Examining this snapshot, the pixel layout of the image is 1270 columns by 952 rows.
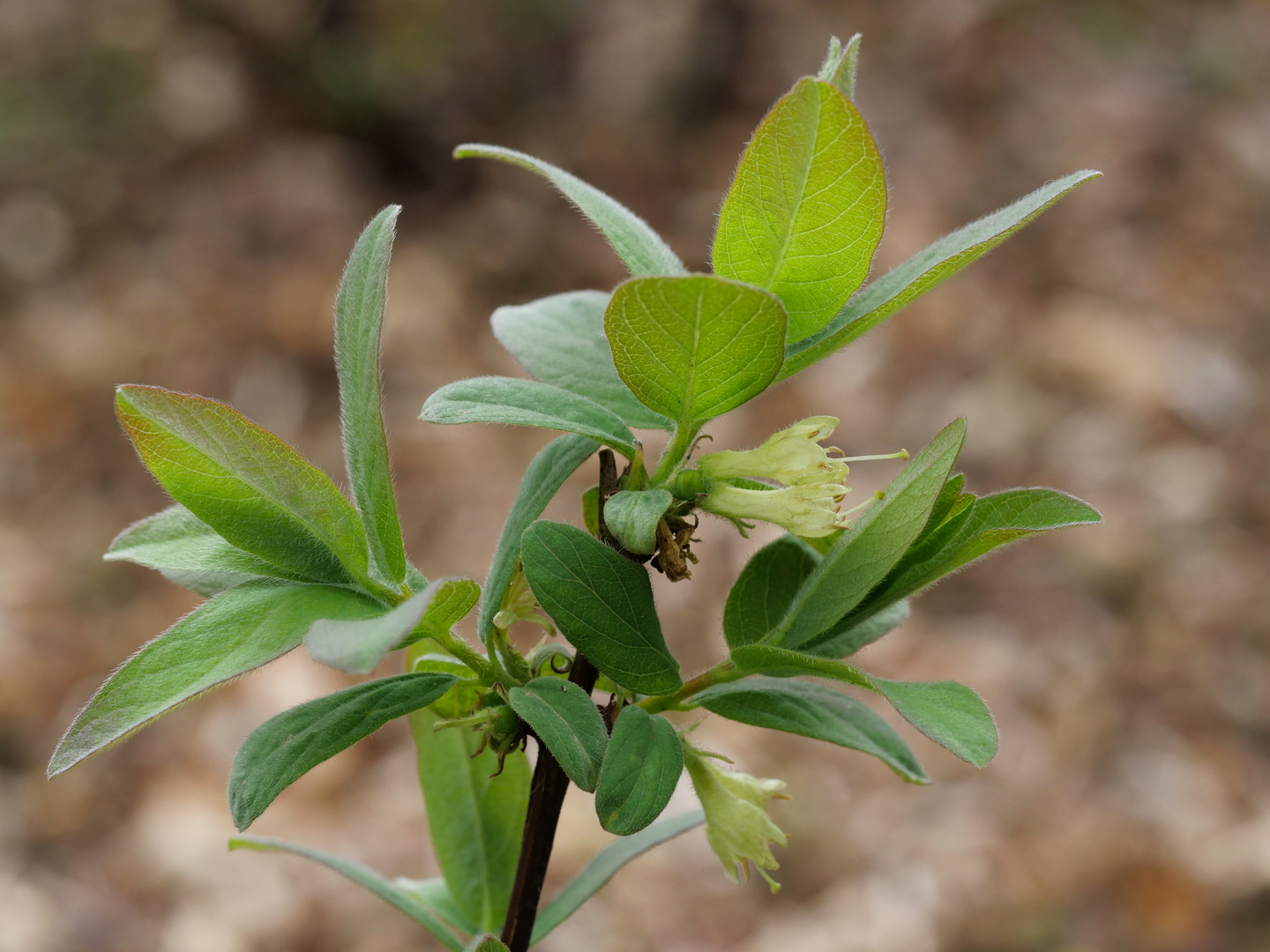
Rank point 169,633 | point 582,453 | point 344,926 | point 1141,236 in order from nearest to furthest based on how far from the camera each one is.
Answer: point 169,633 → point 582,453 → point 344,926 → point 1141,236


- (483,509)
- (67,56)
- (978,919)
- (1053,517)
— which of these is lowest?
(978,919)

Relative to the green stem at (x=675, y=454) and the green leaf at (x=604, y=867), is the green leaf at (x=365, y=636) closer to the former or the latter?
the green stem at (x=675, y=454)

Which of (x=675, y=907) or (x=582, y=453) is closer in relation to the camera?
(x=582, y=453)

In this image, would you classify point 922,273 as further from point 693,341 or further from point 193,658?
point 193,658

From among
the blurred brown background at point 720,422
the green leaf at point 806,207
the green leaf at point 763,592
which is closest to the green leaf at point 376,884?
the green leaf at point 763,592

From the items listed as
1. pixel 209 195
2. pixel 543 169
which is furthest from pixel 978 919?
pixel 209 195

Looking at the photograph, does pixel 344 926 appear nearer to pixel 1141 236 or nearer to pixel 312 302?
pixel 312 302

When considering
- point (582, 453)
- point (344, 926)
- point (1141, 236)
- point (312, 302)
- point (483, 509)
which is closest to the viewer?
point (582, 453)
